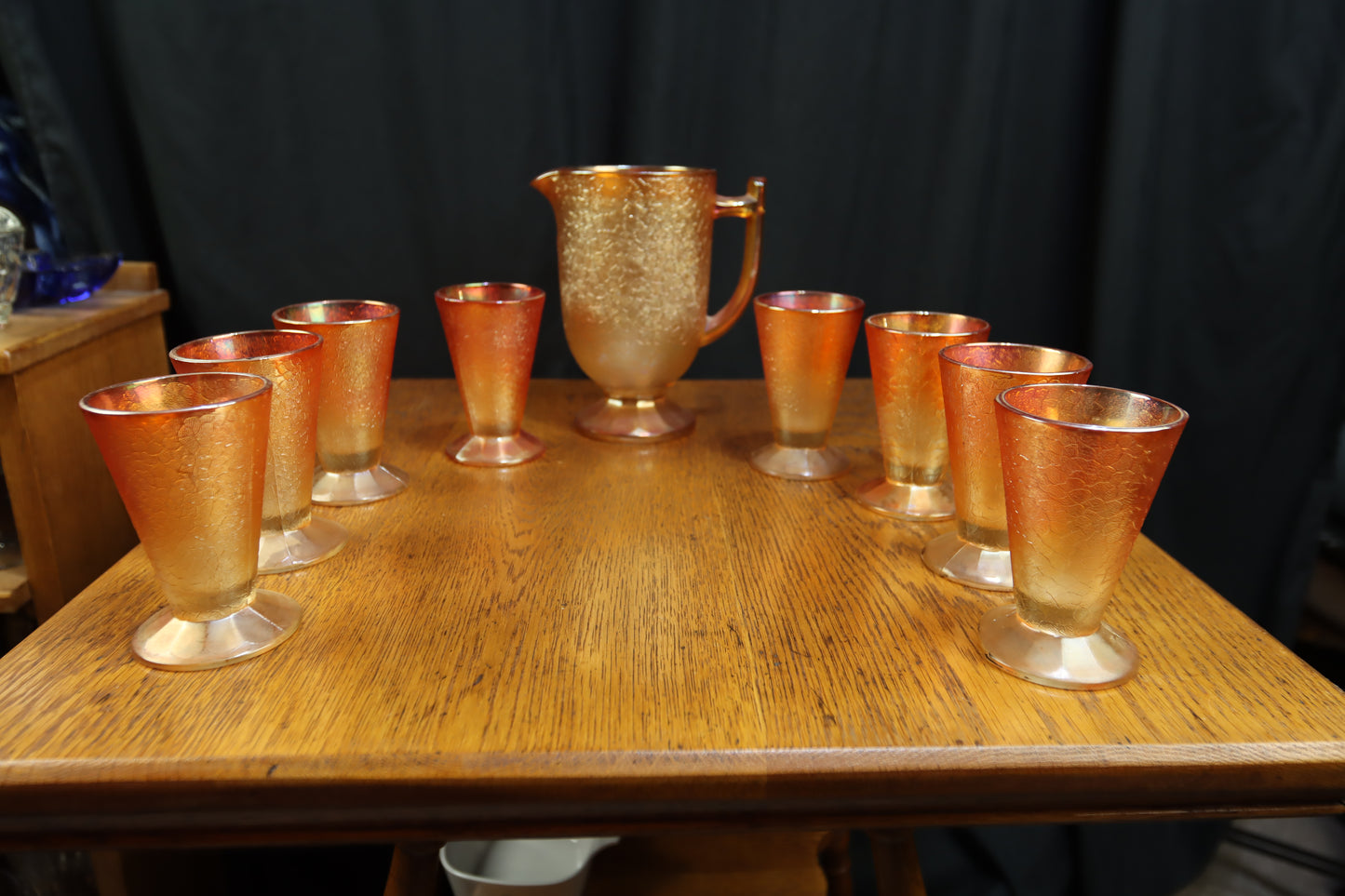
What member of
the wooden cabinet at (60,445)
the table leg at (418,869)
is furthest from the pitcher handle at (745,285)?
the wooden cabinet at (60,445)

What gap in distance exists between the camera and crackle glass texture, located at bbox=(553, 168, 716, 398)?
0.77 m

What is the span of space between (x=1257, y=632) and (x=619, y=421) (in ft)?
1.79

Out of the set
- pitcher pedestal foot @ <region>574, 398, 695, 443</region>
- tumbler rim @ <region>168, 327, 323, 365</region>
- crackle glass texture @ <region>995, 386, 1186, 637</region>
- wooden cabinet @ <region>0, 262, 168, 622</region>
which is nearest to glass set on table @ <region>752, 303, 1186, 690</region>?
crackle glass texture @ <region>995, 386, 1186, 637</region>

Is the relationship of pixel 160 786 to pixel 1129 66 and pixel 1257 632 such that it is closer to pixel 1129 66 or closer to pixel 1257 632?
pixel 1257 632

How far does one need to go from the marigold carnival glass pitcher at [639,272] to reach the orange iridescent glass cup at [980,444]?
28 centimetres

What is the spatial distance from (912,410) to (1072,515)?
218mm

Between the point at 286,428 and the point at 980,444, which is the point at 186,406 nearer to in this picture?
the point at 286,428

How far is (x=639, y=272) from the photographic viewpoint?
31.2 inches

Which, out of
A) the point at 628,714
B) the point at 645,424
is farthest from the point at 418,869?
the point at 645,424

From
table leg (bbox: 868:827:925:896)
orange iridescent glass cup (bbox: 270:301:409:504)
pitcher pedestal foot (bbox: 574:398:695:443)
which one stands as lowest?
table leg (bbox: 868:827:925:896)

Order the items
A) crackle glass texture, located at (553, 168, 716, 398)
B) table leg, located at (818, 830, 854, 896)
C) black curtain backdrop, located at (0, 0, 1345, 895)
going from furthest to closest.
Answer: black curtain backdrop, located at (0, 0, 1345, 895) → table leg, located at (818, 830, 854, 896) → crackle glass texture, located at (553, 168, 716, 398)

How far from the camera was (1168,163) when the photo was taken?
1.16 m

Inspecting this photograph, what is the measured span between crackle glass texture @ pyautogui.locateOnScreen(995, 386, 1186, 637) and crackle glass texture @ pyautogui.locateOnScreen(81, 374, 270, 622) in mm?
412

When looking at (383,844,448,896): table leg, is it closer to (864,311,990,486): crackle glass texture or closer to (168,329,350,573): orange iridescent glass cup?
(168,329,350,573): orange iridescent glass cup
